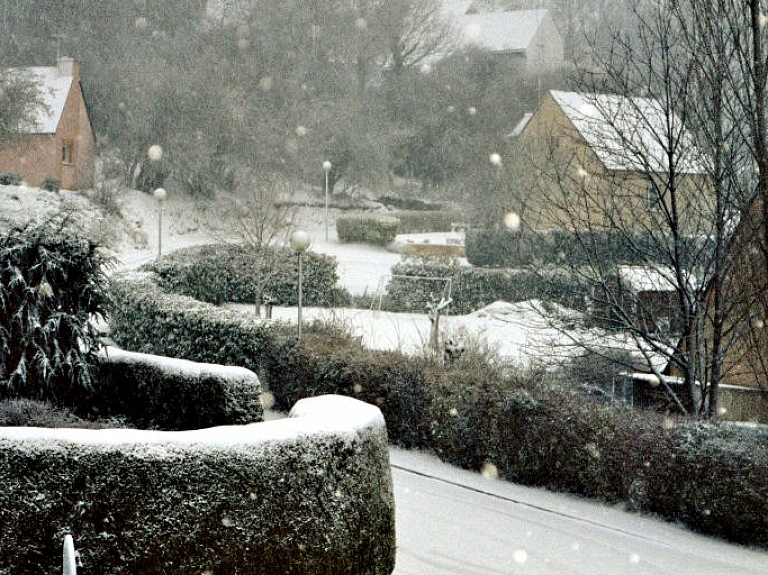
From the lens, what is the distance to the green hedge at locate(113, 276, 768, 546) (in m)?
7.04

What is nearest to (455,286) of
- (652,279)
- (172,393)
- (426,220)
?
(652,279)

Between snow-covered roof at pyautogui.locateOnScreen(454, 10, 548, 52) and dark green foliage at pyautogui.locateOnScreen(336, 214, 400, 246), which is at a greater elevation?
snow-covered roof at pyautogui.locateOnScreen(454, 10, 548, 52)

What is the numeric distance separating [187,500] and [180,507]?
2.1 inches

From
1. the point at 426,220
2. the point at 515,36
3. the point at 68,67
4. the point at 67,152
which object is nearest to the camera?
the point at 67,152

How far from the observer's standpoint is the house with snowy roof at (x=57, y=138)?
1302 inches

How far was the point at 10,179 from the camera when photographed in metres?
31.2

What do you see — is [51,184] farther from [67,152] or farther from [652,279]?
[652,279]

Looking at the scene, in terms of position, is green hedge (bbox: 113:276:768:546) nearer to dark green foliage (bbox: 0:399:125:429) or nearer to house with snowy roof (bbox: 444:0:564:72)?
dark green foliage (bbox: 0:399:125:429)

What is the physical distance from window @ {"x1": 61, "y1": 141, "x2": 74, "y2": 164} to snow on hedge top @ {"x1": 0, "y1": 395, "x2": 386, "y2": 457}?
32.3m

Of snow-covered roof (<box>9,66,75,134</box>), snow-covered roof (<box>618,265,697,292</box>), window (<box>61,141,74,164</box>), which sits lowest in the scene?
snow-covered roof (<box>618,265,697,292</box>)

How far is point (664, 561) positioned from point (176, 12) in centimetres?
4313

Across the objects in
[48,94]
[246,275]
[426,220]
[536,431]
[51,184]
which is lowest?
[536,431]

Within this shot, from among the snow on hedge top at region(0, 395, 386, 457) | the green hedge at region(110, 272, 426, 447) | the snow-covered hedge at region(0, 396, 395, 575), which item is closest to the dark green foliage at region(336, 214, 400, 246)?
the green hedge at region(110, 272, 426, 447)

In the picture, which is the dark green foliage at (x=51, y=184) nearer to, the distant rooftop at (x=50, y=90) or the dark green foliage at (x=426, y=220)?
the distant rooftop at (x=50, y=90)
